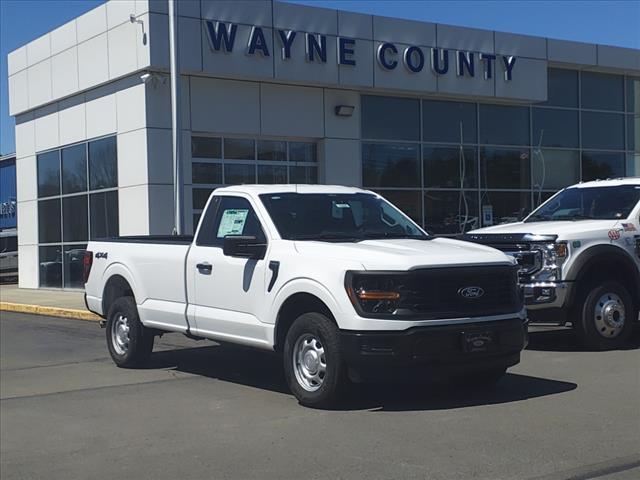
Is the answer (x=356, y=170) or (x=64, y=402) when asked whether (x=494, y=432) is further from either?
(x=356, y=170)

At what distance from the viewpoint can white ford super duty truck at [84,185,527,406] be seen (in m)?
6.98

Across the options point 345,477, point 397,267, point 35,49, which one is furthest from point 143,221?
point 345,477

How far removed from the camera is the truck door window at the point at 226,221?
27.8ft

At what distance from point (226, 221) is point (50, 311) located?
393 inches

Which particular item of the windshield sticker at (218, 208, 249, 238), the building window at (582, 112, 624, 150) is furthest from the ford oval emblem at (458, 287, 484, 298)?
the building window at (582, 112, 624, 150)

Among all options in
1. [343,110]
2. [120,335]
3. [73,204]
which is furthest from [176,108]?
[120,335]

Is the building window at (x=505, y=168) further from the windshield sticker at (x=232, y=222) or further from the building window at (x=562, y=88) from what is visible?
the windshield sticker at (x=232, y=222)

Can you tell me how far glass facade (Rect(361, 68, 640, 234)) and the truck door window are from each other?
12.9 metres

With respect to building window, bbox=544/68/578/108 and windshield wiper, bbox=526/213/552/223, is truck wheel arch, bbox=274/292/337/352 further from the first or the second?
building window, bbox=544/68/578/108

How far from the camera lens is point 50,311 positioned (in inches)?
687

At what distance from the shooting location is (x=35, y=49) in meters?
22.5

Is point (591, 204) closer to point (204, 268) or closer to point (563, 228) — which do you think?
point (563, 228)

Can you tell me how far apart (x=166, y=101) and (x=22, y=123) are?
6.90m

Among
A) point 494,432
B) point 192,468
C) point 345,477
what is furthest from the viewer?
point 494,432
